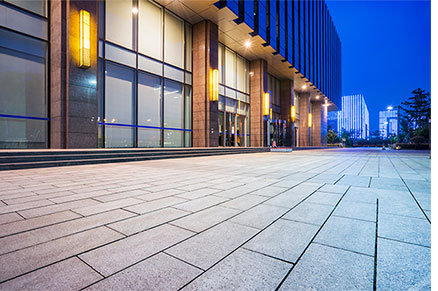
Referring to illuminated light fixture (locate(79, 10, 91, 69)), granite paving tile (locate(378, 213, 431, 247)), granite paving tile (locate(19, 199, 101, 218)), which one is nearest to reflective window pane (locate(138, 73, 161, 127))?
illuminated light fixture (locate(79, 10, 91, 69))

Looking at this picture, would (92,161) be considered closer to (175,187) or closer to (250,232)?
(175,187)

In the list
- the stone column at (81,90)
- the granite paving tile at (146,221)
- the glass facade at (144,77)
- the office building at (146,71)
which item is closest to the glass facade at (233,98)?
the office building at (146,71)

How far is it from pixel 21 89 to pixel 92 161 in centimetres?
552

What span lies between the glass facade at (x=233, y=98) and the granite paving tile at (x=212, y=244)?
18351mm

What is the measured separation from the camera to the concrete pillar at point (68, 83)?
9648 mm

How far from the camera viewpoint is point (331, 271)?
1543 millimetres

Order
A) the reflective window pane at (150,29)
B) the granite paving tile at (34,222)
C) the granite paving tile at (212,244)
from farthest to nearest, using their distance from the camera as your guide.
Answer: the reflective window pane at (150,29), the granite paving tile at (34,222), the granite paving tile at (212,244)

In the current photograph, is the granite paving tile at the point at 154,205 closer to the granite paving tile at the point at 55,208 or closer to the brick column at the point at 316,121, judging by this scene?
the granite paving tile at the point at 55,208

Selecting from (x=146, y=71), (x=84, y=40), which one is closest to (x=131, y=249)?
(x=84, y=40)

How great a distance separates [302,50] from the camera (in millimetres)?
29078

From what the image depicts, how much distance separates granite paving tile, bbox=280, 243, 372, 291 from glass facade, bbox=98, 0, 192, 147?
12645mm

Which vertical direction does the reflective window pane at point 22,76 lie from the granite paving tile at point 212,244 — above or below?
above

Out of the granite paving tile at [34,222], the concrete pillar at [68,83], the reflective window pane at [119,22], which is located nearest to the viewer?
the granite paving tile at [34,222]

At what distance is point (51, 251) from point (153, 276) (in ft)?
3.32
